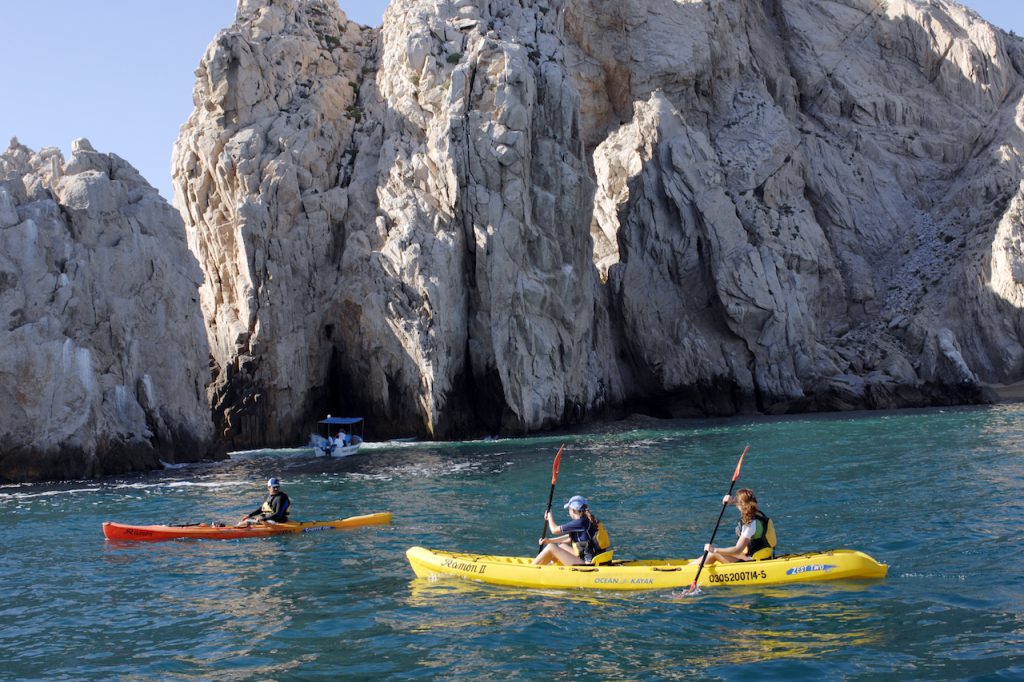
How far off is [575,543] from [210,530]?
975cm

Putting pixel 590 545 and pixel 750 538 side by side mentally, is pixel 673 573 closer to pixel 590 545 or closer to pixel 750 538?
pixel 750 538

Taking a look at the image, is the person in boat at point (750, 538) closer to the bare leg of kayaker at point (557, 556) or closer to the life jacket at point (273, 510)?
the bare leg of kayaker at point (557, 556)

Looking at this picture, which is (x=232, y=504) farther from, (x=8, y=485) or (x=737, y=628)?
(x=737, y=628)

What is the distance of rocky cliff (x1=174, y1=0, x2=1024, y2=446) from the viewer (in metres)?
47.5

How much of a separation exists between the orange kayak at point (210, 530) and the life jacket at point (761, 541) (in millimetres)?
10186

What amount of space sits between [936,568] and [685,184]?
149ft

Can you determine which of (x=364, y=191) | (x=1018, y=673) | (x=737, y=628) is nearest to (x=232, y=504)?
(x=737, y=628)

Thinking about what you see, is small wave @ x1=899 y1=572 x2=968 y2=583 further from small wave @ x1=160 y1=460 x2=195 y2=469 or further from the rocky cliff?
the rocky cliff

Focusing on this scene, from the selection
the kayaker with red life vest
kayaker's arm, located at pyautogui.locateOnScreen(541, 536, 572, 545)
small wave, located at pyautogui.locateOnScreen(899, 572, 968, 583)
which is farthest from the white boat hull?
small wave, located at pyautogui.locateOnScreen(899, 572, 968, 583)

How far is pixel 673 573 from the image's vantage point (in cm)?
1470

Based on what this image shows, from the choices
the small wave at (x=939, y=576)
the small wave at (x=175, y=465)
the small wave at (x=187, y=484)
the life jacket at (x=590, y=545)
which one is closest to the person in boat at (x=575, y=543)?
the life jacket at (x=590, y=545)

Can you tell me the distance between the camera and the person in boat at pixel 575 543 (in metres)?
15.8

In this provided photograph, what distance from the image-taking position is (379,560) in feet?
Answer: 59.4

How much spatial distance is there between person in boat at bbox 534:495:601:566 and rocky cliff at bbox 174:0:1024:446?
2991 centimetres
